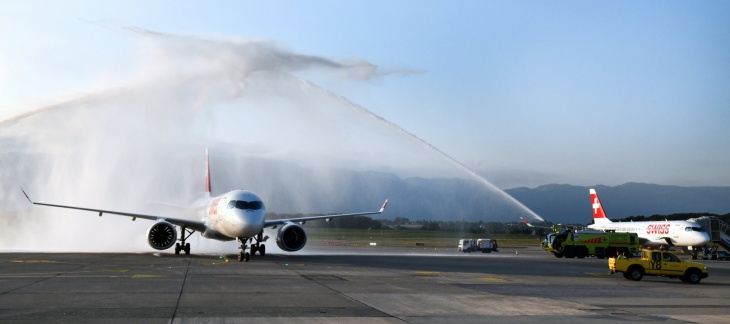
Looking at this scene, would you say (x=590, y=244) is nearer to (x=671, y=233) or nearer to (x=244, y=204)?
(x=671, y=233)

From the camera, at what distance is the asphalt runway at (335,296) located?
17234 millimetres

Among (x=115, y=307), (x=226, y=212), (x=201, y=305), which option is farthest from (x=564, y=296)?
(x=226, y=212)

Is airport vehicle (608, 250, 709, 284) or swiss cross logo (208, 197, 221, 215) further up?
swiss cross logo (208, 197, 221, 215)

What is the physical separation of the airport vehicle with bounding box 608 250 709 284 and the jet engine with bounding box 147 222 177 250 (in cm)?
2653

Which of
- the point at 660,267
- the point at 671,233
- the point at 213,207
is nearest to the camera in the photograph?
the point at 660,267

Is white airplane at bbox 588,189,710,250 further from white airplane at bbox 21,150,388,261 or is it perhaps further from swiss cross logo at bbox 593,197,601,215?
white airplane at bbox 21,150,388,261

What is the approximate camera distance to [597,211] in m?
87.9

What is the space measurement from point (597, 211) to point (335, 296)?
71.9 meters

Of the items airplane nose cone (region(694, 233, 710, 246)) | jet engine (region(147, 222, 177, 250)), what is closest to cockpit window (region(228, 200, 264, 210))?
jet engine (region(147, 222, 177, 250))

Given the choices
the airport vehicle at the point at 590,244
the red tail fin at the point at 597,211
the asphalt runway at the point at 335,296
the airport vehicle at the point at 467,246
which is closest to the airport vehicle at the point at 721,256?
the airport vehicle at the point at 590,244

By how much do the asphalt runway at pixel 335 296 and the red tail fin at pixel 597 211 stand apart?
53.1 m

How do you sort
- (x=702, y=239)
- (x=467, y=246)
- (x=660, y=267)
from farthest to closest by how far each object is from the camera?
1. (x=467, y=246)
2. (x=702, y=239)
3. (x=660, y=267)

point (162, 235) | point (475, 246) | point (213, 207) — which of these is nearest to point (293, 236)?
point (213, 207)

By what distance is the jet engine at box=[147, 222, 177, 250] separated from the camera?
45025 mm
